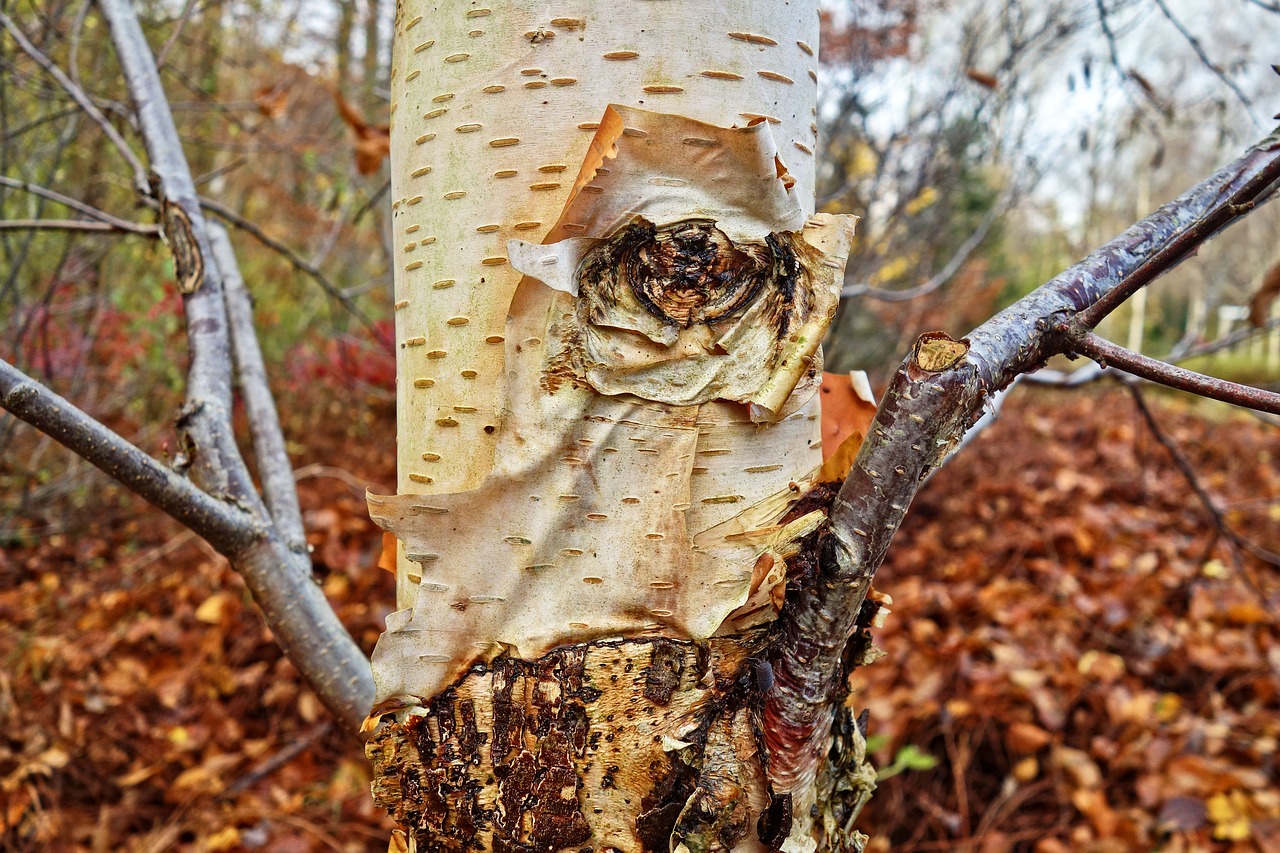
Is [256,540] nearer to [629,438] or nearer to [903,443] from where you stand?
[629,438]

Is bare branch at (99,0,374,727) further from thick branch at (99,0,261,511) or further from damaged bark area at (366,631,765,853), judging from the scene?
damaged bark area at (366,631,765,853)

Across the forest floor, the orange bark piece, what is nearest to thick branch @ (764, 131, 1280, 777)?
the orange bark piece

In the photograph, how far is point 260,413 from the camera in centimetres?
116

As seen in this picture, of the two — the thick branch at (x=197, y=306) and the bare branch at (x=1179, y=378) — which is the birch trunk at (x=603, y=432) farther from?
the thick branch at (x=197, y=306)

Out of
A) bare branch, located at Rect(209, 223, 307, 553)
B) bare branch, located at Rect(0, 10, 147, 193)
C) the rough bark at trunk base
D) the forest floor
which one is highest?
bare branch, located at Rect(0, 10, 147, 193)

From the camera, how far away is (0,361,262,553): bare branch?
26.5 inches

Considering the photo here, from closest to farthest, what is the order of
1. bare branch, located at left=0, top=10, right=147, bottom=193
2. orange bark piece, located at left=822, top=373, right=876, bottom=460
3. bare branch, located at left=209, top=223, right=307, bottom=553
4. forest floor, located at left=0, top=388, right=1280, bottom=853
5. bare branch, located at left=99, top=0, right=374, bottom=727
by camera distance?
orange bark piece, located at left=822, top=373, right=876, bottom=460 → bare branch, located at left=99, top=0, right=374, bottom=727 → bare branch, located at left=209, top=223, right=307, bottom=553 → bare branch, located at left=0, top=10, right=147, bottom=193 → forest floor, located at left=0, top=388, right=1280, bottom=853

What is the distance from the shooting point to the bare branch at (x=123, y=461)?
0.67 m

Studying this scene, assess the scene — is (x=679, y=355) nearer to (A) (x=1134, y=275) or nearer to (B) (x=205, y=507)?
(A) (x=1134, y=275)

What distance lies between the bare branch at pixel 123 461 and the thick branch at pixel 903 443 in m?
0.62

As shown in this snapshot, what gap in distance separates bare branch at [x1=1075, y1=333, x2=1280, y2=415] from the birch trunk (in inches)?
8.7

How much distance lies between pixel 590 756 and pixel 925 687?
237cm

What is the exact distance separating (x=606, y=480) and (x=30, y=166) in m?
3.64

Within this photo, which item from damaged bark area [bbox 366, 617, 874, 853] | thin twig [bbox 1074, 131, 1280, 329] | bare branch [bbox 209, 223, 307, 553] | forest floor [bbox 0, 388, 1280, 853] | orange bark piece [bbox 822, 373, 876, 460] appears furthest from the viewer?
forest floor [bbox 0, 388, 1280, 853]
